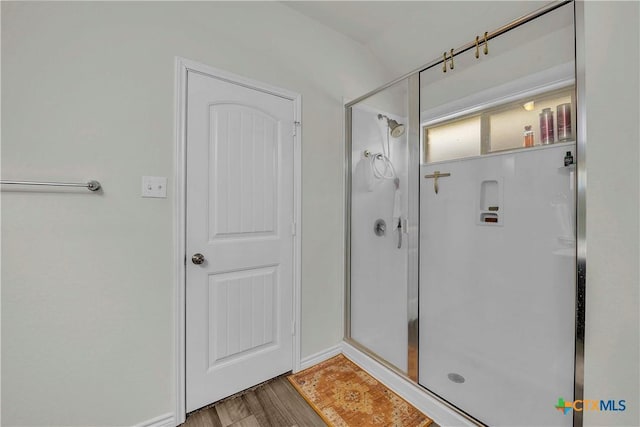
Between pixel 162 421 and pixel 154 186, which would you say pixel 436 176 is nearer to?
pixel 154 186

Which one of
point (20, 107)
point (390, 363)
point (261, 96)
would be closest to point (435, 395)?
point (390, 363)

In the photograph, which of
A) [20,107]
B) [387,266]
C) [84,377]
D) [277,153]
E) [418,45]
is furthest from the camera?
[418,45]

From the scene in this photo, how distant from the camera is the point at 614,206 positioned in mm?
689

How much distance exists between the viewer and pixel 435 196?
1.60 m

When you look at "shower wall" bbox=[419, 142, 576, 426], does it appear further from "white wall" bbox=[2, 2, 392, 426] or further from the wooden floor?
"white wall" bbox=[2, 2, 392, 426]

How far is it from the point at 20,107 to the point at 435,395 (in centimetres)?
250

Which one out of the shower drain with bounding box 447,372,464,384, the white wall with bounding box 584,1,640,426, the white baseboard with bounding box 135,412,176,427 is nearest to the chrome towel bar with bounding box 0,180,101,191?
the white baseboard with bounding box 135,412,176,427

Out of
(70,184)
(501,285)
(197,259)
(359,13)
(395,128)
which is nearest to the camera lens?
(70,184)

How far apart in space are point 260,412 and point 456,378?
1.16 metres

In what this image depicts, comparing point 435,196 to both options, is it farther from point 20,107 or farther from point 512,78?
point 20,107

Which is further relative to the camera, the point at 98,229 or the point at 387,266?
the point at 387,266

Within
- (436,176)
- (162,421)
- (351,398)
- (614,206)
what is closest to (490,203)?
(436,176)

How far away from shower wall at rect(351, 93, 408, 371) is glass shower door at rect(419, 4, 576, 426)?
178 mm

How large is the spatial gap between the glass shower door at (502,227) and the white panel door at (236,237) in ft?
3.13
